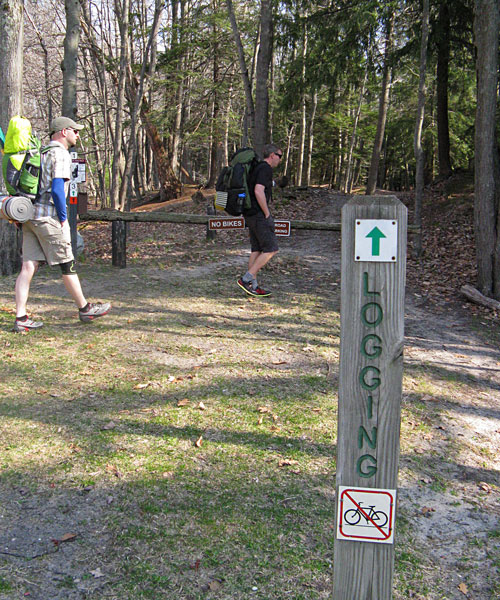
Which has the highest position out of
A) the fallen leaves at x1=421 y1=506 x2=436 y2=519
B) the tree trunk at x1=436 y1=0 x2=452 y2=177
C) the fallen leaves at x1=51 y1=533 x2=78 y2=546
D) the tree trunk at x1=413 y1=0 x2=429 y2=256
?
the tree trunk at x1=436 y1=0 x2=452 y2=177

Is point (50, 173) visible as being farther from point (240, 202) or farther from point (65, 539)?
point (65, 539)

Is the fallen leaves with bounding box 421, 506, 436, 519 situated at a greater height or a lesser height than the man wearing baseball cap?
lesser

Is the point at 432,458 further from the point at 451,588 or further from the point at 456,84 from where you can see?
the point at 456,84

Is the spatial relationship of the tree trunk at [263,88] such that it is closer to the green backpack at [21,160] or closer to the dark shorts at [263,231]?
the dark shorts at [263,231]

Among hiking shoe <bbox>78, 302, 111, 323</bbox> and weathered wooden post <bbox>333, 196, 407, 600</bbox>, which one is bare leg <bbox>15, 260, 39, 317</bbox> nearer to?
hiking shoe <bbox>78, 302, 111, 323</bbox>

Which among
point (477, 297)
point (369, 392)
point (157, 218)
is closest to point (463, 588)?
point (369, 392)

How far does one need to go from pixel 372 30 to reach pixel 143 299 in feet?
40.9

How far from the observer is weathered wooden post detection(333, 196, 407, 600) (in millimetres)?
1758

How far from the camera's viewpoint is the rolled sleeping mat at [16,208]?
17.1 ft

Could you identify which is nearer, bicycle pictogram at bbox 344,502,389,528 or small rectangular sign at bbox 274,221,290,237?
bicycle pictogram at bbox 344,502,389,528

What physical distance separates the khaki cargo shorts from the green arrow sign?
15.1ft

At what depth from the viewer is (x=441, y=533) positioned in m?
3.16

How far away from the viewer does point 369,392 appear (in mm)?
1819

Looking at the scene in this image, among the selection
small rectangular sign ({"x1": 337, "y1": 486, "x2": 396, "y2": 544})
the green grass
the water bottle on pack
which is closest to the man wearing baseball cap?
the green grass
